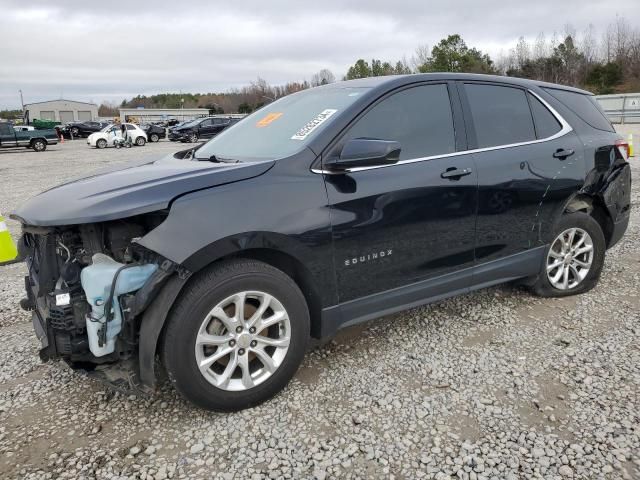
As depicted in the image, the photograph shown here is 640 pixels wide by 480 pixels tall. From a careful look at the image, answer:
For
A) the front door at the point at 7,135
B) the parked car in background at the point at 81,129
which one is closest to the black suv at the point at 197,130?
the front door at the point at 7,135

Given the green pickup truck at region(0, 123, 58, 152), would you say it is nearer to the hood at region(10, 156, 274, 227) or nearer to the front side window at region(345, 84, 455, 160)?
the hood at region(10, 156, 274, 227)

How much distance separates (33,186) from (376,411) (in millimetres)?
12259

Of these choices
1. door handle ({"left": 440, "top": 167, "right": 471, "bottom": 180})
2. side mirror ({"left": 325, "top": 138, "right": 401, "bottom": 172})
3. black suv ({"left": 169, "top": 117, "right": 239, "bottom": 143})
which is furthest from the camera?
black suv ({"left": 169, "top": 117, "right": 239, "bottom": 143})

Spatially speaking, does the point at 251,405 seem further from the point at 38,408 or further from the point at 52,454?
the point at 38,408

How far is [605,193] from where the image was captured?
13.5 ft

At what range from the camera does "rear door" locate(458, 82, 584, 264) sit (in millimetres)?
3414

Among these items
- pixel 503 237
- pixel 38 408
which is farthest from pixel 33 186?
pixel 503 237

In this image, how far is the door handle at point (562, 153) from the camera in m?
3.77

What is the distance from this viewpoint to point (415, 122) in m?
A: 3.20

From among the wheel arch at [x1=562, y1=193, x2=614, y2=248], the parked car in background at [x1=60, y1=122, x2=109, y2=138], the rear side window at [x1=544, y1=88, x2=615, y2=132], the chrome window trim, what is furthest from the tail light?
the parked car in background at [x1=60, y1=122, x2=109, y2=138]

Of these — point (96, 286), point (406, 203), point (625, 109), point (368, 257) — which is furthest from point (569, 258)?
point (625, 109)

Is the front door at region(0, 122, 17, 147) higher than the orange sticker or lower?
higher

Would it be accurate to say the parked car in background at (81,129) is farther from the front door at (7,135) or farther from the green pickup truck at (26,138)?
the front door at (7,135)

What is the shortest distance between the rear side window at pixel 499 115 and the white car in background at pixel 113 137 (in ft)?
93.9
